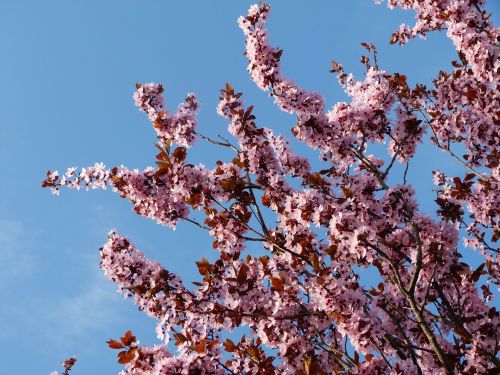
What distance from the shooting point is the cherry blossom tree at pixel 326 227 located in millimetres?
5691

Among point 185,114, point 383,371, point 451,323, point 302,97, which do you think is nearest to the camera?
point 383,371

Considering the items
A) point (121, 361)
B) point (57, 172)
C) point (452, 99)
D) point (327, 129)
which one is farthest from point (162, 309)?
point (452, 99)

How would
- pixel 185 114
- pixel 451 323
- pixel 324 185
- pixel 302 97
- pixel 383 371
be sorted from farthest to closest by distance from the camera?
1. pixel 185 114
2. pixel 302 97
3. pixel 324 185
4. pixel 451 323
5. pixel 383 371

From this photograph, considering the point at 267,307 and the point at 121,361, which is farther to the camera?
the point at 267,307

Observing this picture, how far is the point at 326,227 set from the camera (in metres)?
6.44

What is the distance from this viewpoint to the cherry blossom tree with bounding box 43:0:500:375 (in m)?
5.69

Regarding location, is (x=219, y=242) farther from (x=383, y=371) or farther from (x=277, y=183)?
(x=383, y=371)

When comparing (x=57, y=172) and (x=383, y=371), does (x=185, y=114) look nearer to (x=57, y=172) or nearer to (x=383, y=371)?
(x=57, y=172)

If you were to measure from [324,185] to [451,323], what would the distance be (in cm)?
234

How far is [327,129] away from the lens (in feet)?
22.7

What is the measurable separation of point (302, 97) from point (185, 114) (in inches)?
73.3

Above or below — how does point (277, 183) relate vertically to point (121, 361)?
above

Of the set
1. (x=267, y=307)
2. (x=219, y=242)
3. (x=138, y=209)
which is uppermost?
(x=138, y=209)

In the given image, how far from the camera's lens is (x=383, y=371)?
5387 mm
